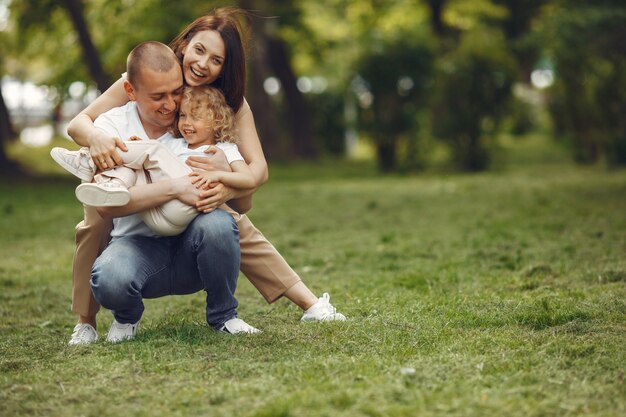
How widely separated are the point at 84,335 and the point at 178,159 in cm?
105

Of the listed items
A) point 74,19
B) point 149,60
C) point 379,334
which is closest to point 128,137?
point 149,60

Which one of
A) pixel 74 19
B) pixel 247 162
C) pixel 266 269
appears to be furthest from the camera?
pixel 74 19

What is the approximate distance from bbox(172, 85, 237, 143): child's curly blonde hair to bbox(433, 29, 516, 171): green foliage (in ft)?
42.1

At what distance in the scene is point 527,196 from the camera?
11914 millimetres

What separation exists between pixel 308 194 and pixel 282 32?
992 centimetres

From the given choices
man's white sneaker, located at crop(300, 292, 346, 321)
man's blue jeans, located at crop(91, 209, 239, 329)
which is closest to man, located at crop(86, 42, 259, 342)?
man's blue jeans, located at crop(91, 209, 239, 329)

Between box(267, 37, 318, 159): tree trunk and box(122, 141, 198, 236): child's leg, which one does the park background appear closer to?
box(267, 37, 318, 159): tree trunk

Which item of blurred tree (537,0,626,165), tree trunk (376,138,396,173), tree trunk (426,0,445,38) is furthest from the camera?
tree trunk (426,0,445,38)

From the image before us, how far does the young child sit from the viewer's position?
13.6 ft

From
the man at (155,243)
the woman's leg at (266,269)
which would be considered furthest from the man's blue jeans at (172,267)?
the woman's leg at (266,269)

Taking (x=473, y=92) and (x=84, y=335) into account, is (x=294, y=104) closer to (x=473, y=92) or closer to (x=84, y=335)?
(x=473, y=92)

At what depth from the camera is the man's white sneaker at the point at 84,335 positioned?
175 inches

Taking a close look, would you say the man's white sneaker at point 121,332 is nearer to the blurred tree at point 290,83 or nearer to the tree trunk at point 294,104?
the blurred tree at point 290,83

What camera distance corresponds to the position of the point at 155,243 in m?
4.37
